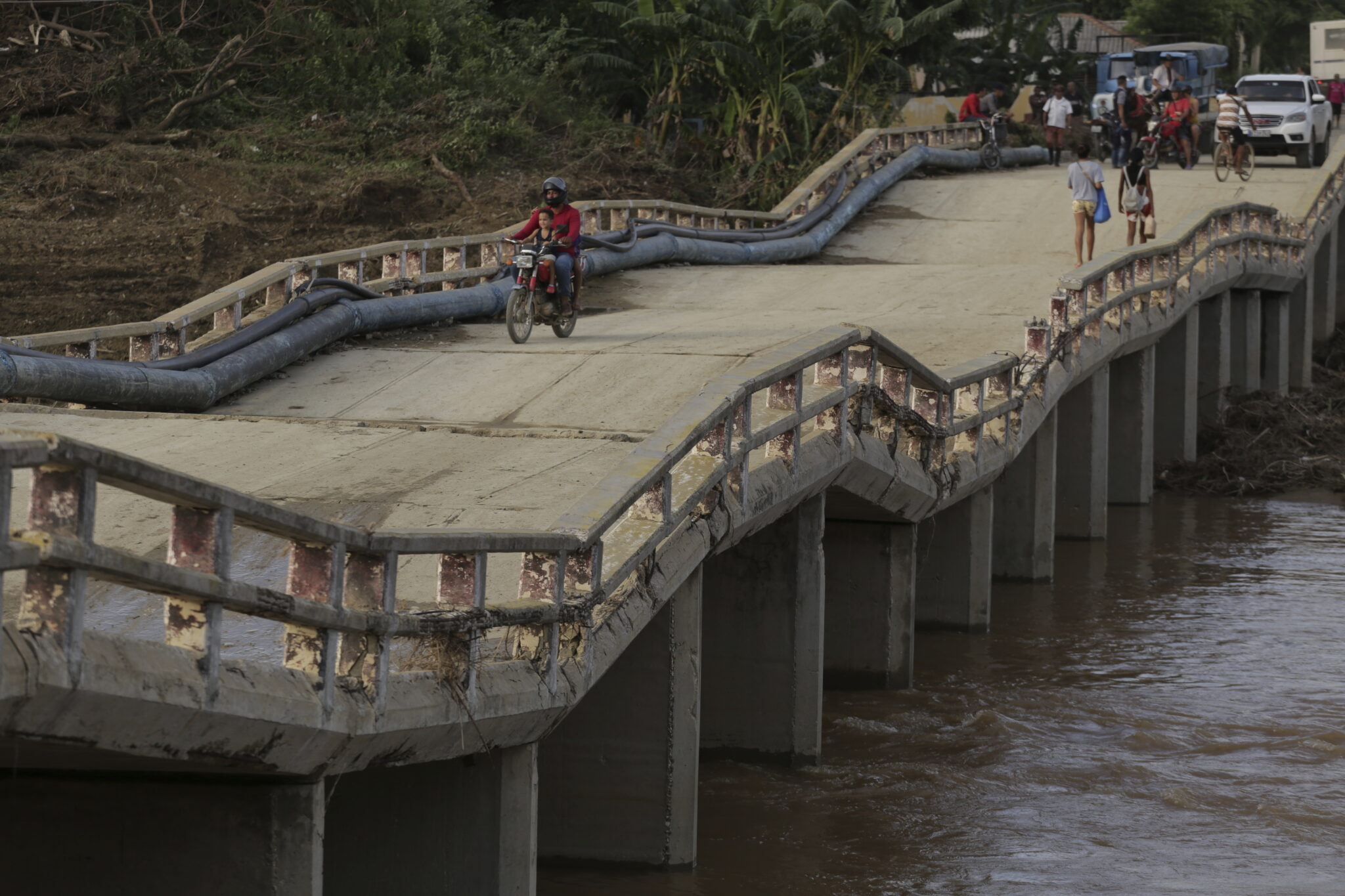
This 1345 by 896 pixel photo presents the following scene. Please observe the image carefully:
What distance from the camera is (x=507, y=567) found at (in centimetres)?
983

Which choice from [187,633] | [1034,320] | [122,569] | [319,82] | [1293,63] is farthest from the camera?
[1293,63]

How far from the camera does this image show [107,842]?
24.5 feet

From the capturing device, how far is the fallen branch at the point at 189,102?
3288 centimetres

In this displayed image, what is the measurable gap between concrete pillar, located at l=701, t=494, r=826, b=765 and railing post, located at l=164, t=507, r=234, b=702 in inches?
272

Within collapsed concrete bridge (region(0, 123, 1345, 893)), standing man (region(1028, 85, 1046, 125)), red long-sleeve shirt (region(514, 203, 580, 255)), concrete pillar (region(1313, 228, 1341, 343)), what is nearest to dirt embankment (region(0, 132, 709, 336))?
collapsed concrete bridge (region(0, 123, 1345, 893))

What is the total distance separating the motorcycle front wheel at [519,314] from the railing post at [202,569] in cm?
1112

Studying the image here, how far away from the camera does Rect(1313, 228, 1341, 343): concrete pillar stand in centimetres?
3428

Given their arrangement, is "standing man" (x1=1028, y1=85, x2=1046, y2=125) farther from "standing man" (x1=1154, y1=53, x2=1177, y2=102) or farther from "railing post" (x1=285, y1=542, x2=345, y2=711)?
"railing post" (x1=285, y1=542, x2=345, y2=711)

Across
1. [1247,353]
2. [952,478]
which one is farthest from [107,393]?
[1247,353]

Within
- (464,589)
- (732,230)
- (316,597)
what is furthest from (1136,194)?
(316,597)

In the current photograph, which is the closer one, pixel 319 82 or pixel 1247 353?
pixel 1247 353

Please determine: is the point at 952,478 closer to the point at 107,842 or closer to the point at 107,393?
the point at 107,393

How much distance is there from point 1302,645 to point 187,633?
44.2ft

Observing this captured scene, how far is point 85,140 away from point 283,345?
17.3 meters
